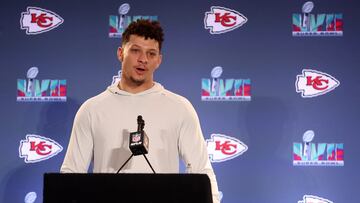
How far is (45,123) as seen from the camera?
2.88 meters

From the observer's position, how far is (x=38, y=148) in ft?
9.41

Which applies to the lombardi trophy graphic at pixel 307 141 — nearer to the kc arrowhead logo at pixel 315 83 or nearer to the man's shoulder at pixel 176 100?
the kc arrowhead logo at pixel 315 83

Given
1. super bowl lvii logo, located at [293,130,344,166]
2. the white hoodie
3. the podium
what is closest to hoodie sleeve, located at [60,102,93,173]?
the white hoodie

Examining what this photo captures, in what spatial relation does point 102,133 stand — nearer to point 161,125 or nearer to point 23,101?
point 161,125

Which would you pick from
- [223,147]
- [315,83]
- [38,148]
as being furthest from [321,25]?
[38,148]

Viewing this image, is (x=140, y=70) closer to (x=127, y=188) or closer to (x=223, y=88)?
(x=127, y=188)

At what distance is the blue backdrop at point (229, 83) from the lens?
2.76 m

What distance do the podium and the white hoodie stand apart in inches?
27.7

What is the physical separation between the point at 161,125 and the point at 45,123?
125 cm

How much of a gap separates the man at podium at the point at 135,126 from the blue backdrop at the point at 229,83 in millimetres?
941

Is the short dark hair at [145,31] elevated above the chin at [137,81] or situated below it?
above

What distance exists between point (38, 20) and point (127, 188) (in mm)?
2113

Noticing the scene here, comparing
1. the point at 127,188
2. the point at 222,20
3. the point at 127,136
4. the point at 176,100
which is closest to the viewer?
the point at 127,188

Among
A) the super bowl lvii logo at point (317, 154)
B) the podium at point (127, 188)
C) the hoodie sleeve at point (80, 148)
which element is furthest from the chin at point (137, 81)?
the super bowl lvii logo at point (317, 154)
